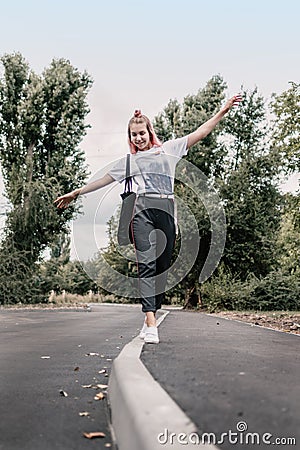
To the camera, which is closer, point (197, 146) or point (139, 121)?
point (139, 121)

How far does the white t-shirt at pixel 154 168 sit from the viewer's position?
217 inches

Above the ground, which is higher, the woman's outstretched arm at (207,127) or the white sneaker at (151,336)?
the woman's outstretched arm at (207,127)

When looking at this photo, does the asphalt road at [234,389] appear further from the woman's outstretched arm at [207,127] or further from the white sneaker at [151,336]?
the woman's outstretched arm at [207,127]

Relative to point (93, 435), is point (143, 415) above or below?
above

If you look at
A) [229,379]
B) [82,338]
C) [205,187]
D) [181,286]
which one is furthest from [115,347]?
[181,286]

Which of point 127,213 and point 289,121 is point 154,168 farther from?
point 289,121

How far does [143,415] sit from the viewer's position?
207 centimetres

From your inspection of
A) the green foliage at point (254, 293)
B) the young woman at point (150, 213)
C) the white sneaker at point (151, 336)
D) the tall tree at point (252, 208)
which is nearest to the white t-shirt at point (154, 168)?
the young woman at point (150, 213)

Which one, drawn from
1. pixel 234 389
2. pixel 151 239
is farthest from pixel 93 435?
pixel 151 239

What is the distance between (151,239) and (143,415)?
343cm

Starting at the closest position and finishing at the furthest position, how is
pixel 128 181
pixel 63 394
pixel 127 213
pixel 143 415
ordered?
1. pixel 143 415
2. pixel 63 394
3. pixel 127 213
4. pixel 128 181

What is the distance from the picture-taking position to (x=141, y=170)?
18.4ft

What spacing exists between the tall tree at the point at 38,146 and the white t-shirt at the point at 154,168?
2585 centimetres

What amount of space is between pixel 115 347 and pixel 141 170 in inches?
81.5
